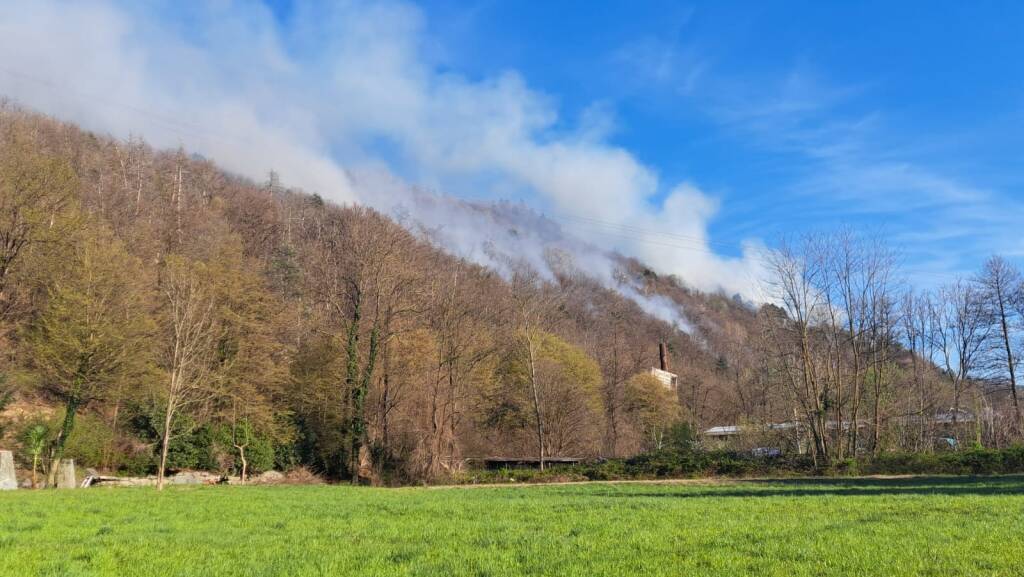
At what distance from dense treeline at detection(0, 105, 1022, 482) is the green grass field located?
1832 cm

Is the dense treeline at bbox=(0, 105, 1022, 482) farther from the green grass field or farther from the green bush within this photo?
the green grass field

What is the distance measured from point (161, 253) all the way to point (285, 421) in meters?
18.2

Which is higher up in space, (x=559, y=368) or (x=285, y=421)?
(x=559, y=368)

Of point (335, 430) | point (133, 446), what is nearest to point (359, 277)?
point (335, 430)

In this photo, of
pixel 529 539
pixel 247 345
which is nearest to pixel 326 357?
pixel 247 345

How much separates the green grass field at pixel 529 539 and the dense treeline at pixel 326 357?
721 inches

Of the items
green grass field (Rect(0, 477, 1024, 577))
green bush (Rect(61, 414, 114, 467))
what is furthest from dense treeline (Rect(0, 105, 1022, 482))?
green grass field (Rect(0, 477, 1024, 577))

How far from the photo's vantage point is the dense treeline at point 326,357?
31422mm

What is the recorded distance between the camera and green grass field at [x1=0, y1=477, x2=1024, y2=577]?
24.7 ft

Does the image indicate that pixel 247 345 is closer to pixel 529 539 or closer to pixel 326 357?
pixel 326 357

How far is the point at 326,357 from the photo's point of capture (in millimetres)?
42406

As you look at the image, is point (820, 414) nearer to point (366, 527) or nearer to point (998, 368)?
point (998, 368)

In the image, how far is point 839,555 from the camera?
785cm

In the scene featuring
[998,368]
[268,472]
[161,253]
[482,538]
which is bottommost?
[268,472]
